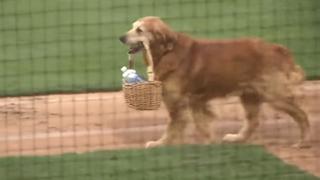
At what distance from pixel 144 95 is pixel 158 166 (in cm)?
79

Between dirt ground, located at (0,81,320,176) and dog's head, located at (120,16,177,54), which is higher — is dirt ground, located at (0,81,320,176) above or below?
below

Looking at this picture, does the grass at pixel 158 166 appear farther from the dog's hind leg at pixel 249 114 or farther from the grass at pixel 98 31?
the grass at pixel 98 31

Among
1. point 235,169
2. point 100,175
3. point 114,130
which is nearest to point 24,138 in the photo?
point 114,130

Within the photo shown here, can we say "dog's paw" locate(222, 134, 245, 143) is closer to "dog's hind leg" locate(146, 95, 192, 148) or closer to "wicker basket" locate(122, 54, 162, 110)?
"dog's hind leg" locate(146, 95, 192, 148)

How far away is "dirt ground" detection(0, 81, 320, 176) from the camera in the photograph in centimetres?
743

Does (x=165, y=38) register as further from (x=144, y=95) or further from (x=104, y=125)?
(x=104, y=125)

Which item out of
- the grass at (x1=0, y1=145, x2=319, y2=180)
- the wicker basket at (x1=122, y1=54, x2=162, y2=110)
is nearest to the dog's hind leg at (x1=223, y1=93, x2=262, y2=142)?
the grass at (x1=0, y1=145, x2=319, y2=180)

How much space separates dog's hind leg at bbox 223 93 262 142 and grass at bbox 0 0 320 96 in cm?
177

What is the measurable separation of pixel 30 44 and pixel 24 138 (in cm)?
355

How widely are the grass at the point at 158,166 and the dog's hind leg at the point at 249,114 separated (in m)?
0.52

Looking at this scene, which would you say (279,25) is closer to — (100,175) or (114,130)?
(114,130)

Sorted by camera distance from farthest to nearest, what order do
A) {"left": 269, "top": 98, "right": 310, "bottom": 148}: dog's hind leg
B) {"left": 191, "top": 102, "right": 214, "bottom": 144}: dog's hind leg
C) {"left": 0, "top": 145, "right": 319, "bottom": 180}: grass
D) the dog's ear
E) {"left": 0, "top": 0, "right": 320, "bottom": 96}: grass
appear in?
{"left": 0, "top": 0, "right": 320, "bottom": 96}: grass, {"left": 269, "top": 98, "right": 310, "bottom": 148}: dog's hind leg, {"left": 191, "top": 102, "right": 214, "bottom": 144}: dog's hind leg, the dog's ear, {"left": 0, "top": 145, "right": 319, "bottom": 180}: grass

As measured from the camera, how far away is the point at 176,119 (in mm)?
7641

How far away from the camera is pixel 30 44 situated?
36.3 ft
